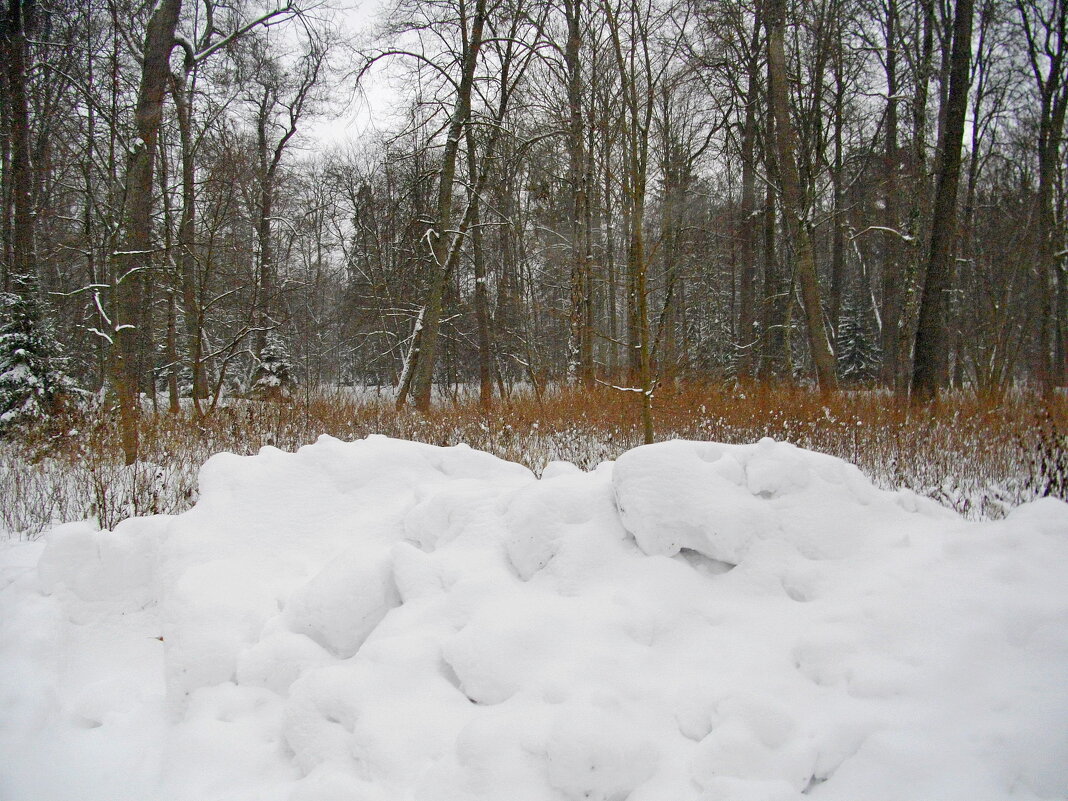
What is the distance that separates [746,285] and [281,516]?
16010mm

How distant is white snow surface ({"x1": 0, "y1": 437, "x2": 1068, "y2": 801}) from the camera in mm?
1778

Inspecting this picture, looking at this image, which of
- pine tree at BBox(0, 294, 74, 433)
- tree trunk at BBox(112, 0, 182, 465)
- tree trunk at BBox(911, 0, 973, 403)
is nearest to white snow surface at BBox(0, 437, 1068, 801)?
tree trunk at BBox(112, 0, 182, 465)

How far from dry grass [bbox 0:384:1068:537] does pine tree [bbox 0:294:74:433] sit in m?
2.18

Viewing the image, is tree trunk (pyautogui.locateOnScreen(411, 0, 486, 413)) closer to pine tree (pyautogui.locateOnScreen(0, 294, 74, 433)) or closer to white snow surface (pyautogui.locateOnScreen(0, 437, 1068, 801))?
pine tree (pyautogui.locateOnScreen(0, 294, 74, 433))

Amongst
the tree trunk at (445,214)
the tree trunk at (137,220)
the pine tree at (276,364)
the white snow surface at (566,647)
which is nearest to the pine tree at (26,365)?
the tree trunk at (137,220)

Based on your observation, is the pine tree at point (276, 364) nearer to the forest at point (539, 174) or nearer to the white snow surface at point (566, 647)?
the forest at point (539, 174)

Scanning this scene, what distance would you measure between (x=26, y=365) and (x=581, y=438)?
9.51 metres

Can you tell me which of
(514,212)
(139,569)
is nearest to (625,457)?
(139,569)

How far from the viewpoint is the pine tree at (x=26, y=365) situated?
8.95 metres

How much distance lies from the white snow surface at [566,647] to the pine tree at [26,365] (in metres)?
7.32

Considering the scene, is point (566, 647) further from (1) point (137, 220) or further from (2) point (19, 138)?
(2) point (19, 138)

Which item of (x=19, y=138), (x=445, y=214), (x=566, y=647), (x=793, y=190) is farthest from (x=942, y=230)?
(x=19, y=138)

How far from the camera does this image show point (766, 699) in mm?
1909

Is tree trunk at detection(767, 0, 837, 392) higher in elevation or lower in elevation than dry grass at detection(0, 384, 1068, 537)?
higher
